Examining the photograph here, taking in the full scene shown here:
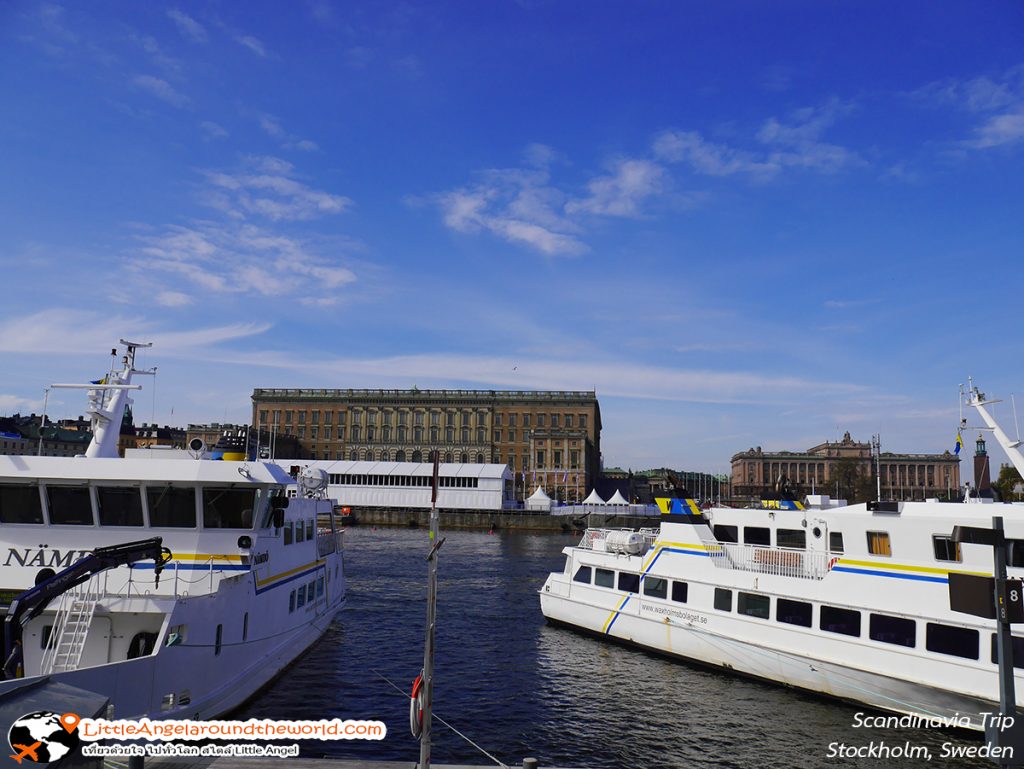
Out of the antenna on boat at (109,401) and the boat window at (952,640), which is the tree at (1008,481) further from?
the antenna on boat at (109,401)

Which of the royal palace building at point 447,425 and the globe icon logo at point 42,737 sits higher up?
the royal palace building at point 447,425

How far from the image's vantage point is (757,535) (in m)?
25.0

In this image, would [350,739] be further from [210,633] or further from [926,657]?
[926,657]

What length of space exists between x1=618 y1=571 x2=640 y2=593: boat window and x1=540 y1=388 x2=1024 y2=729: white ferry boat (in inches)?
2.1

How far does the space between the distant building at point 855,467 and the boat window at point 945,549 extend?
515 ft

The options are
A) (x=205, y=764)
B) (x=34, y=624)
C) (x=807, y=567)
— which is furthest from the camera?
(x=807, y=567)

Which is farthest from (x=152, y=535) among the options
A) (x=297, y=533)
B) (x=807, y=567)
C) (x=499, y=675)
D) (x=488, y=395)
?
(x=488, y=395)

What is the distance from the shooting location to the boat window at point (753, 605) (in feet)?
73.8

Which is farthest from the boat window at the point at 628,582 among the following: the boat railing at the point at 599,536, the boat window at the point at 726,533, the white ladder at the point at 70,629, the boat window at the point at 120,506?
the white ladder at the point at 70,629

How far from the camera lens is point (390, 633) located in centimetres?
2942

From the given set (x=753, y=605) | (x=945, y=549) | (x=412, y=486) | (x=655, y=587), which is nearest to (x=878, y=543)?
(x=945, y=549)

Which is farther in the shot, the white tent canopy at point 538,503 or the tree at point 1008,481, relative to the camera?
the white tent canopy at point 538,503

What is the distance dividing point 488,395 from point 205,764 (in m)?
136

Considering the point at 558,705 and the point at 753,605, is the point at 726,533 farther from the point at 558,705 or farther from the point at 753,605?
the point at 558,705
